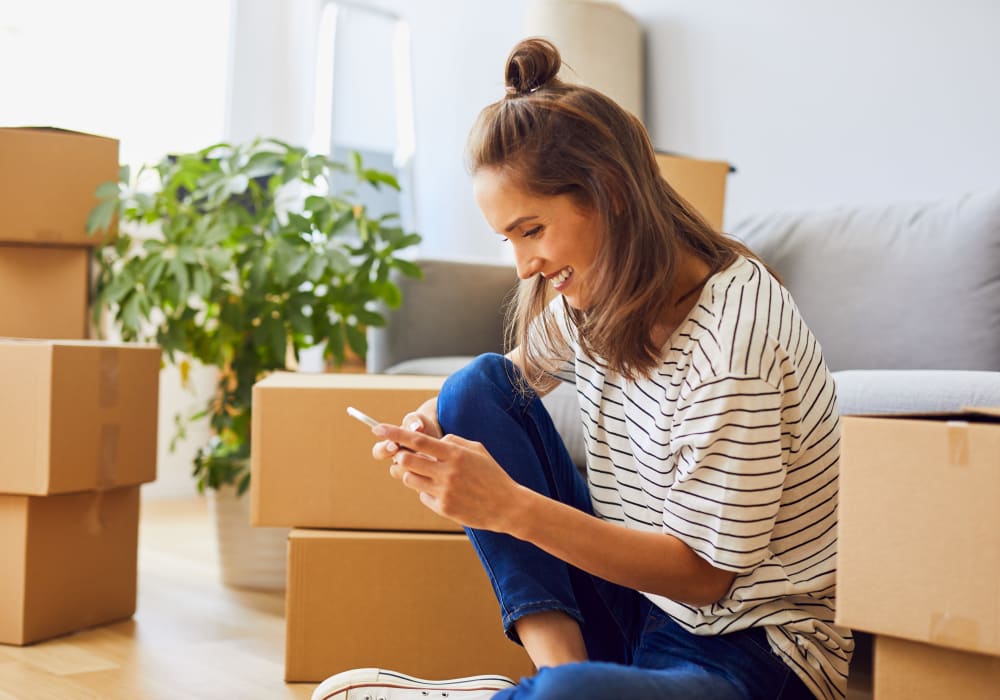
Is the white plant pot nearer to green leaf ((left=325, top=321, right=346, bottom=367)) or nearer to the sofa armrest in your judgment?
green leaf ((left=325, top=321, right=346, bottom=367))

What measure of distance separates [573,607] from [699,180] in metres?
1.03

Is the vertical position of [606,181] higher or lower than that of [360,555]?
higher

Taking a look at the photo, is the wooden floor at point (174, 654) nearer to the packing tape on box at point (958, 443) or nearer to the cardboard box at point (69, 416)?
the cardboard box at point (69, 416)

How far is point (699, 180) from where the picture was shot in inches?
72.1

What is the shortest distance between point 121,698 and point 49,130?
0.99m

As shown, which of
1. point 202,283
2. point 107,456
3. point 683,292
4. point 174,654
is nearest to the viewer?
point 683,292

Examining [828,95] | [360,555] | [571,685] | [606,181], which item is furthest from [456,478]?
[828,95]

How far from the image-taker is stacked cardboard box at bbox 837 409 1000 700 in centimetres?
71

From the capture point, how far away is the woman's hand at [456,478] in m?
0.86

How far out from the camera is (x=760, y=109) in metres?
2.21

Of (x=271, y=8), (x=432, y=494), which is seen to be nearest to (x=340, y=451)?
(x=432, y=494)

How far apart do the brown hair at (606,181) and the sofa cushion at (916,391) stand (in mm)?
369

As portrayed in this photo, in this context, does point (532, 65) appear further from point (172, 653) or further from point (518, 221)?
point (172, 653)

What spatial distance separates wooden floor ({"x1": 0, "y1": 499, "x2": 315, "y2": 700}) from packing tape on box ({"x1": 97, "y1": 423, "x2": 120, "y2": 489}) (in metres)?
0.23
